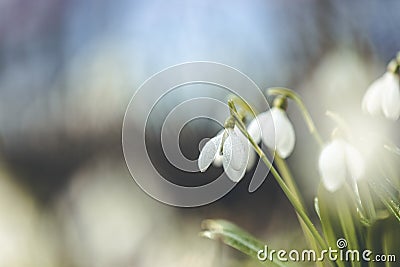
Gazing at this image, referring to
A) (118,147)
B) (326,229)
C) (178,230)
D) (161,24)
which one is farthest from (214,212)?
(326,229)

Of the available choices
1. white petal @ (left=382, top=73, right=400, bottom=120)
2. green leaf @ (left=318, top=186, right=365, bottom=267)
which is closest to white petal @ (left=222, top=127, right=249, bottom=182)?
green leaf @ (left=318, top=186, right=365, bottom=267)

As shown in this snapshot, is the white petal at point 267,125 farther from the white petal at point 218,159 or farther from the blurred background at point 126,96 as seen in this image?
the blurred background at point 126,96

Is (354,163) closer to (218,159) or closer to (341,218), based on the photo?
(341,218)

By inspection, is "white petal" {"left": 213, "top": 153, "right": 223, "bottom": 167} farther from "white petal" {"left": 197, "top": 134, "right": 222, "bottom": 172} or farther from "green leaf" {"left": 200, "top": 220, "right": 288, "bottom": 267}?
"green leaf" {"left": 200, "top": 220, "right": 288, "bottom": 267}

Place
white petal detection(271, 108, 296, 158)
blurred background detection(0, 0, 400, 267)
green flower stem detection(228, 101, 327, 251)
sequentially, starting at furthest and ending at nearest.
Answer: blurred background detection(0, 0, 400, 267)
white petal detection(271, 108, 296, 158)
green flower stem detection(228, 101, 327, 251)

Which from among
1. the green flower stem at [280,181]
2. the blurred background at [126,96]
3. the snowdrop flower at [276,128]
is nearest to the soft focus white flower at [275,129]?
the snowdrop flower at [276,128]

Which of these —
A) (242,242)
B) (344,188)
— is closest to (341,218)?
(344,188)

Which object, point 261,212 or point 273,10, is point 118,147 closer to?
point 261,212
